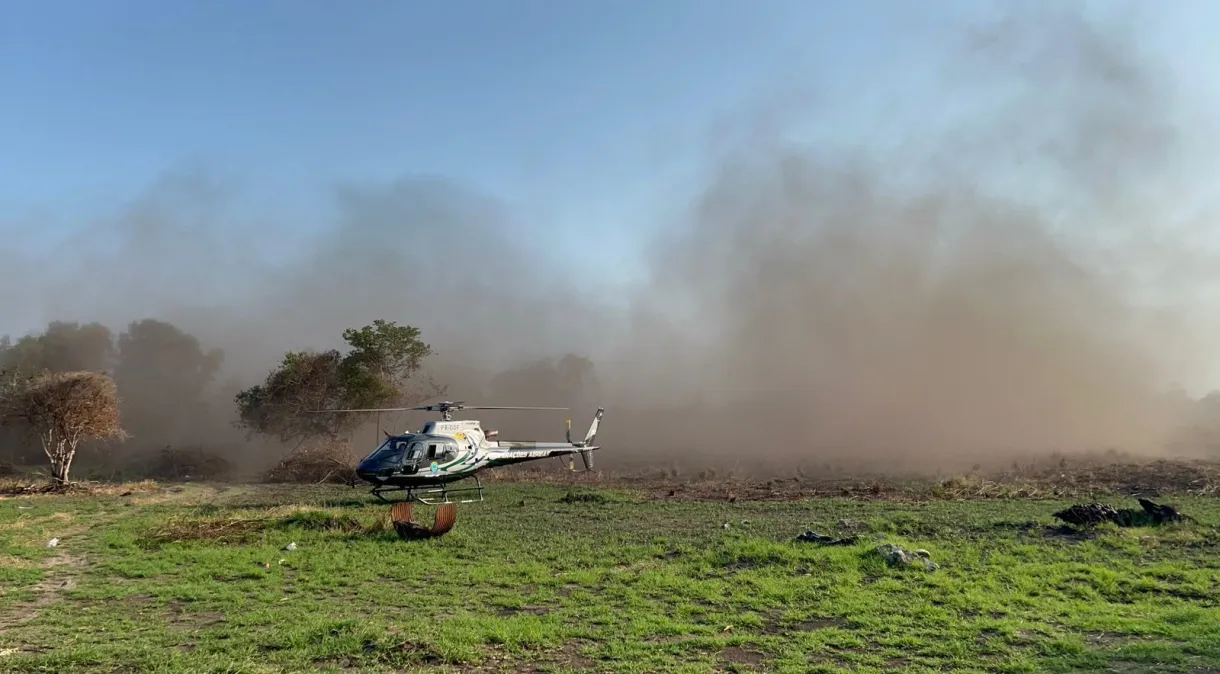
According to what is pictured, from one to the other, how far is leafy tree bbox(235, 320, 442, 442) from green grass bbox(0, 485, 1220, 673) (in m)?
18.4

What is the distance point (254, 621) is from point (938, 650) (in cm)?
755

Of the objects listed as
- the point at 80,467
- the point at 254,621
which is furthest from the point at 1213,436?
the point at 80,467

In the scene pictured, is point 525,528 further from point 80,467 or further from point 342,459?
point 80,467

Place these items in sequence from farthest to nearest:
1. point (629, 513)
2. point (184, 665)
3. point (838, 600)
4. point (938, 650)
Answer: point (629, 513) < point (838, 600) < point (938, 650) < point (184, 665)

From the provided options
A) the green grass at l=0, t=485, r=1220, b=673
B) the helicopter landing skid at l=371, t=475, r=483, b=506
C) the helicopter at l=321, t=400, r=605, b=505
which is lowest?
the helicopter landing skid at l=371, t=475, r=483, b=506

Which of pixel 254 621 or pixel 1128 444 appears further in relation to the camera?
pixel 1128 444

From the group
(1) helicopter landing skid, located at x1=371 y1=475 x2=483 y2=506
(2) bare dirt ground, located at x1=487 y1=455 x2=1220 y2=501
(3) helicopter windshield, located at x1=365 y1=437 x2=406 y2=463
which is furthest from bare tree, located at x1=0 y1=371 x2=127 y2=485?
(2) bare dirt ground, located at x1=487 y1=455 x2=1220 y2=501

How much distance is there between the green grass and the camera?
20.9 feet

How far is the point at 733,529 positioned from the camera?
45.8ft

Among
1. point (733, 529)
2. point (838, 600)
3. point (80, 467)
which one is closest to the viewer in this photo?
point (838, 600)

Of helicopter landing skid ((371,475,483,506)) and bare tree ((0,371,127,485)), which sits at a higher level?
bare tree ((0,371,127,485))

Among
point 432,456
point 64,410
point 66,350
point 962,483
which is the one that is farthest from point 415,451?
point 66,350

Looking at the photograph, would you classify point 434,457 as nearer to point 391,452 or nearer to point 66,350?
point 391,452

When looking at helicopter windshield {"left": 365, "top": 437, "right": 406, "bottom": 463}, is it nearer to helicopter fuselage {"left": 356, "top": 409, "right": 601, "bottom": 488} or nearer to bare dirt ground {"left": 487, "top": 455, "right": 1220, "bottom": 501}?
helicopter fuselage {"left": 356, "top": 409, "right": 601, "bottom": 488}
